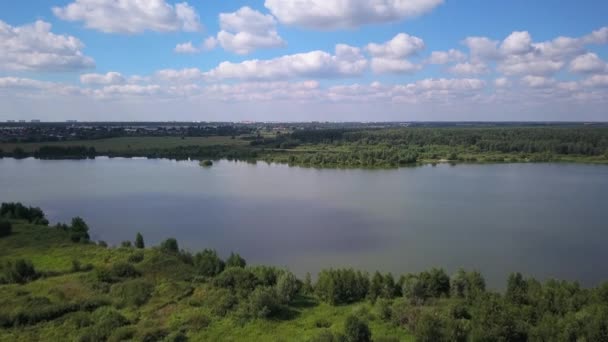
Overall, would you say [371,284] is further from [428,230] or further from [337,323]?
[428,230]

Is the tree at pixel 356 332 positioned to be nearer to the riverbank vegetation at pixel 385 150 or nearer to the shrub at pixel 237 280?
the shrub at pixel 237 280

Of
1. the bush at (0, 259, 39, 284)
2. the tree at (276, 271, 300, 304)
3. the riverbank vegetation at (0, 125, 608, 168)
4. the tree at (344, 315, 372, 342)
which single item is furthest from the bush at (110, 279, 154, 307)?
the riverbank vegetation at (0, 125, 608, 168)

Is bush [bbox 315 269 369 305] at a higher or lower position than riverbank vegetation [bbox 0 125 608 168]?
lower

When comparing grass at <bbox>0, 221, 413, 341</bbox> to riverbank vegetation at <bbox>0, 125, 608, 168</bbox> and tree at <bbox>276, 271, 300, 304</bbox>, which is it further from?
riverbank vegetation at <bbox>0, 125, 608, 168</bbox>

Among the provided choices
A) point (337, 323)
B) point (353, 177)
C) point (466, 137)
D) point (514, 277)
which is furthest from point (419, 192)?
point (466, 137)

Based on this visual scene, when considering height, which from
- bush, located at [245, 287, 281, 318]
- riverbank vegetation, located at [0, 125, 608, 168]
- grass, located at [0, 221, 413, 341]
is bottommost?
grass, located at [0, 221, 413, 341]

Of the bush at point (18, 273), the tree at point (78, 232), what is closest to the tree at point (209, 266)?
Answer: the bush at point (18, 273)
